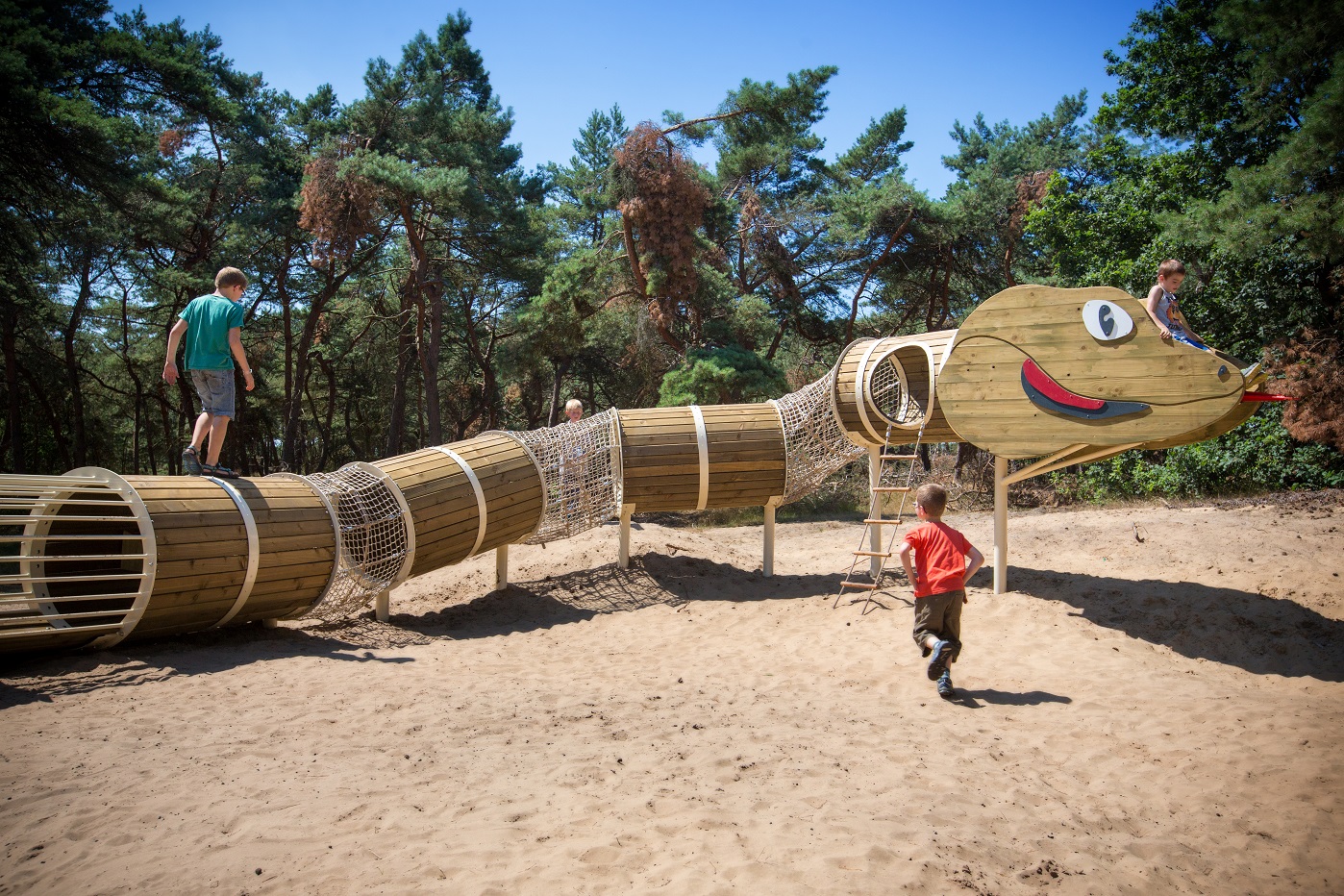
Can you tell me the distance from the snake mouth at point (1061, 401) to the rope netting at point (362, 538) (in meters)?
6.29

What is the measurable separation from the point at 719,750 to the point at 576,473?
5.48 m

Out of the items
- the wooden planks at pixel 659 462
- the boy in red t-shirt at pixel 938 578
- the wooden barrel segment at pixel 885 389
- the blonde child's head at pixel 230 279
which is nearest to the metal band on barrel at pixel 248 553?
the blonde child's head at pixel 230 279

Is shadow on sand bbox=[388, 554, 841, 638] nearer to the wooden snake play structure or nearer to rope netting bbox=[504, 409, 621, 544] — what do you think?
the wooden snake play structure

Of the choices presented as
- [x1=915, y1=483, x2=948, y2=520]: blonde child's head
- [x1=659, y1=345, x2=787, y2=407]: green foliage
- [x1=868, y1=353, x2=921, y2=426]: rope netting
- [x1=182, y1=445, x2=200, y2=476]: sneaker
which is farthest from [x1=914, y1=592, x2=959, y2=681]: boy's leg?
[x1=659, y1=345, x2=787, y2=407]: green foliage

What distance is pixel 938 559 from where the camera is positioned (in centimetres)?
612

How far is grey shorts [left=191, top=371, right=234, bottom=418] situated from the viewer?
742 cm

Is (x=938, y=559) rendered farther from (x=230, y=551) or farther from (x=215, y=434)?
(x=215, y=434)

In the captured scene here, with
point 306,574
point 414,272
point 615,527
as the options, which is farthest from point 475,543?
point 414,272

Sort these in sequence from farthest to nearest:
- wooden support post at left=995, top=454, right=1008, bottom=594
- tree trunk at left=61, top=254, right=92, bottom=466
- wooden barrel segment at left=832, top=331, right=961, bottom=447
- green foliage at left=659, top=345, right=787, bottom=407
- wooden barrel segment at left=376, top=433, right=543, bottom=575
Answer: tree trunk at left=61, top=254, right=92, bottom=466, green foliage at left=659, top=345, right=787, bottom=407, wooden barrel segment at left=832, top=331, right=961, bottom=447, wooden support post at left=995, top=454, right=1008, bottom=594, wooden barrel segment at left=376, top=433, right=543, bottom=575

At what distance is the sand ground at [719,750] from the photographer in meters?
3.72

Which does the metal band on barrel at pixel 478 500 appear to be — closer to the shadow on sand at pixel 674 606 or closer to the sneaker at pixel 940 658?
the shadow on sand at pixel 674 606

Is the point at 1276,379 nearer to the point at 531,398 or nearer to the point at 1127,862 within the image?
the point at 1127,862

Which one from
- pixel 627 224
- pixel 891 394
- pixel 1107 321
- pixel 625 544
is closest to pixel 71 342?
pixel 627 224

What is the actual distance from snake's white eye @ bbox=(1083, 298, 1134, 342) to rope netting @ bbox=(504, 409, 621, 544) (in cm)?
539
